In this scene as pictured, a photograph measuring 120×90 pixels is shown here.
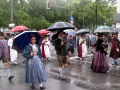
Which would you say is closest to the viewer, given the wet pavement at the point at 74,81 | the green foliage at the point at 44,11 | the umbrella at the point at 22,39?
the umbrella at the point at 22,39

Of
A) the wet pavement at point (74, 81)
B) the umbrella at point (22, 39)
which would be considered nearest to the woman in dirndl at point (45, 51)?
the wet pavement at point (74, 81)

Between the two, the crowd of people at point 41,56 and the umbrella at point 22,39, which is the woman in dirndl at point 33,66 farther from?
the umbrella at point 22,39

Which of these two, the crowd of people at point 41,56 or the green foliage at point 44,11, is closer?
the crowd of people at point 41,56

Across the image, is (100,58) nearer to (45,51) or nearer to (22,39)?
(22,39)

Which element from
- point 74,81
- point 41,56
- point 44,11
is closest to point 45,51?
point 74,81

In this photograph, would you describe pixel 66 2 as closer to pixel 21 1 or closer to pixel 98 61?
pixel 21 1

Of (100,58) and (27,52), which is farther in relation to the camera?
(100,58)

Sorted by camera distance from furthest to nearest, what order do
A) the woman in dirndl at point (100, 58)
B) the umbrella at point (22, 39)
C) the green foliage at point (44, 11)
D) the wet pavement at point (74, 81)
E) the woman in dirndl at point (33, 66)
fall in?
the green foliage at point (44, 11), the woman in dirndl at point (100, 58), the wet pavement at point (74, 81), the umbrella at point (22, 39), the woman in dirndl at point (33, 66)

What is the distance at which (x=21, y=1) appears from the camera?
33.1 m

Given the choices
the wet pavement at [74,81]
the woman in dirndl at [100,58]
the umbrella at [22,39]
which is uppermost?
the umbrella at [22,39]

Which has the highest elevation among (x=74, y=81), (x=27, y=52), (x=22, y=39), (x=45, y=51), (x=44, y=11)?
(x=44, y=11)

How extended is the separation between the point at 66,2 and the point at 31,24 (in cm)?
1033

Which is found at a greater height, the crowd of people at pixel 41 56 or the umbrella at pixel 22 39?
the umbrella at pixel 22 39

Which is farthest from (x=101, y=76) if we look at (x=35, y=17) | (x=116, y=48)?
(x=35, y=17)
